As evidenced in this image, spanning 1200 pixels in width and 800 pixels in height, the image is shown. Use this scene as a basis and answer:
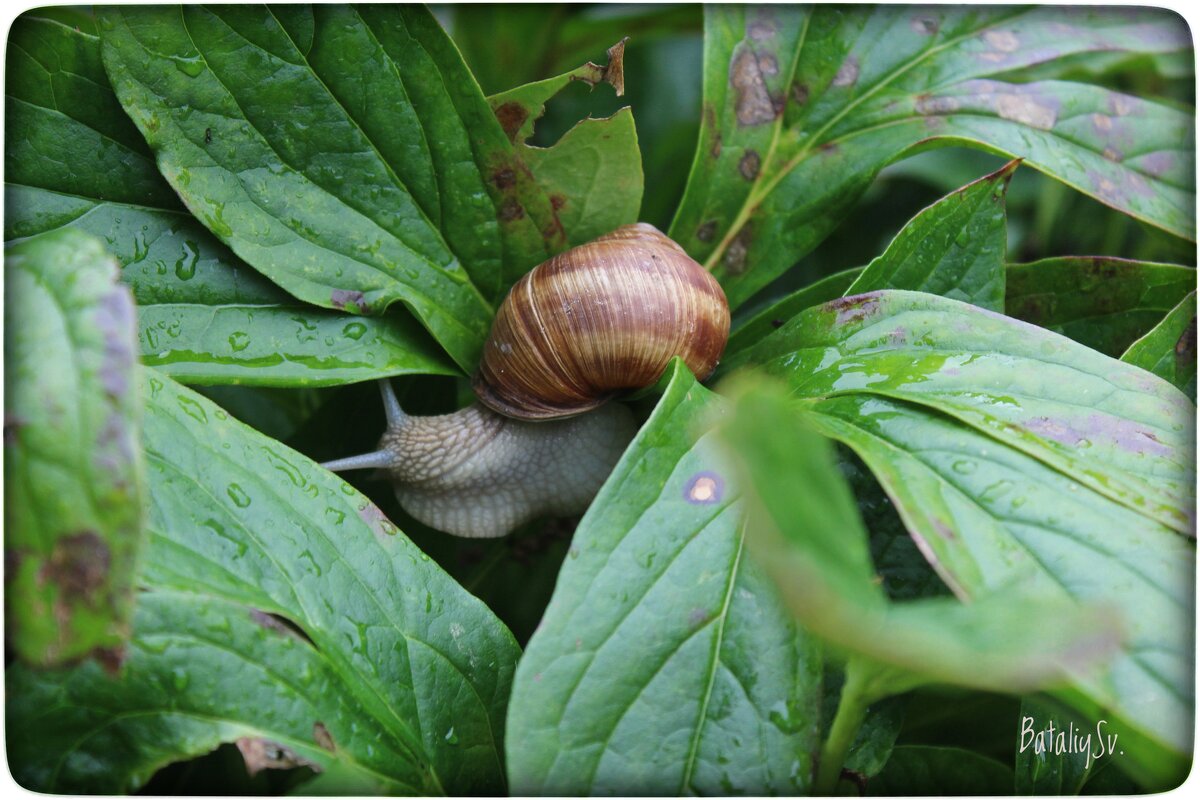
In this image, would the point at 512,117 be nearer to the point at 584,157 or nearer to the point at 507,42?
the point at 584,157

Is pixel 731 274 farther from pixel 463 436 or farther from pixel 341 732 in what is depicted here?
pixel 341 732

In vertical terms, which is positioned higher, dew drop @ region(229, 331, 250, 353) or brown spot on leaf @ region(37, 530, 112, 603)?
dew drop @ region(229, 331, 250, 353)

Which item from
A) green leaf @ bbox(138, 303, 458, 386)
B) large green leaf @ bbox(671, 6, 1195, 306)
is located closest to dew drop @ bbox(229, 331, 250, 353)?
green leaf @ bbox(138, 303, 458, 386)

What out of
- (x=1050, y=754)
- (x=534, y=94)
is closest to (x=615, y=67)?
(x=534, y=94)

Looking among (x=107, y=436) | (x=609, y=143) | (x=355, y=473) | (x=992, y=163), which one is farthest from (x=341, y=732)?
(x=992, y=163)

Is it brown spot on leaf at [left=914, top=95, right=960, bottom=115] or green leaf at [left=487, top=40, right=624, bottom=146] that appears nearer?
green leaf at [left=487, top=40, right=624, bottom=146]

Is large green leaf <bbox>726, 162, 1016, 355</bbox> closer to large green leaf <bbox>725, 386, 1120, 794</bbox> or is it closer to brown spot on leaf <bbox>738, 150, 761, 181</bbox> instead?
brown spot on leaf <bbox>738, 150, 761, 181</bbox>

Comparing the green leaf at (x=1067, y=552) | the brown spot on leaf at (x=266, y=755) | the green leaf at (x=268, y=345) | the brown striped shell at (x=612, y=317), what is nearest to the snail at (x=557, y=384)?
the brown striped shell at (x=612, y=317)
